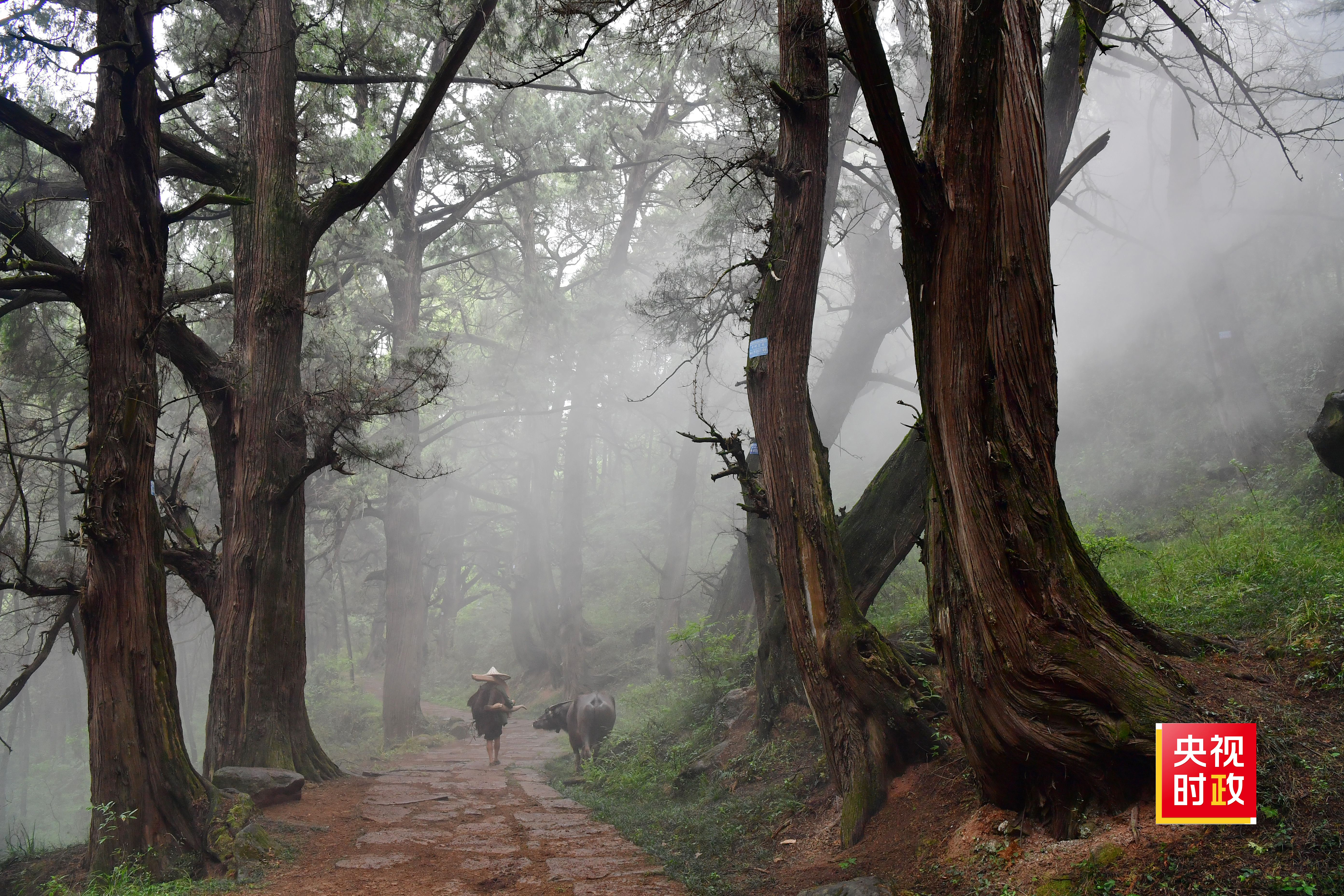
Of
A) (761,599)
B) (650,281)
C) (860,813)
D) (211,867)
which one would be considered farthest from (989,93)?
(650,281)

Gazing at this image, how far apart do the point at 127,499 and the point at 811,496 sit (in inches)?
190

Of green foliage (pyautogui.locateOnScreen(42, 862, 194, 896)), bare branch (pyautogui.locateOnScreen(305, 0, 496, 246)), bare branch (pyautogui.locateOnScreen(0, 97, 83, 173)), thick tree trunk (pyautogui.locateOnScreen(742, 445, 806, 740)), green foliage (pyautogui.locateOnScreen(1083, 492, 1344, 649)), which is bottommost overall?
green foliage (pyautogui.locateOnScreen(42, 862, 194, 896))

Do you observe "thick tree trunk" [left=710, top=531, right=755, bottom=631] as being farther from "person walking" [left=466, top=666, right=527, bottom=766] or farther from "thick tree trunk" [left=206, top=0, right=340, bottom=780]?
"thick tree trunk" [left=206, top=0, right=340, bottom=780]

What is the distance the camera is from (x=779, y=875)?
14.8ft

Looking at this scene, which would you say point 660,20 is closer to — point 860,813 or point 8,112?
point 8,112

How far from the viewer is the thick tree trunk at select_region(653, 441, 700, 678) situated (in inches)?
690

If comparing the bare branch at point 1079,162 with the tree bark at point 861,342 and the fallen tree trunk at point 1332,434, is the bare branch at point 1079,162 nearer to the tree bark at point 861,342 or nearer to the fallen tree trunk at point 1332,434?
the fallen tree trunk at point 1332,434

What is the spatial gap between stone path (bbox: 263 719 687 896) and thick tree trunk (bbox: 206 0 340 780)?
3.05 ft

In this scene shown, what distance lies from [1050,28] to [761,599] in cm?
649

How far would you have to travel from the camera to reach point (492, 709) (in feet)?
36.6

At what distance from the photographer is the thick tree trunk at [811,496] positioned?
4.78 metres

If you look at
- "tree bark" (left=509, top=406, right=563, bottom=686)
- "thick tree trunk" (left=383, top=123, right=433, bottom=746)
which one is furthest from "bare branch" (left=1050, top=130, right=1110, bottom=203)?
"tree bark" (left=509, top=406, right=563, bottom=686)

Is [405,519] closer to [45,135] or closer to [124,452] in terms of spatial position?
[124,452]

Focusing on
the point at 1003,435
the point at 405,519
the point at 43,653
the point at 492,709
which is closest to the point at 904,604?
the point at 492,709
